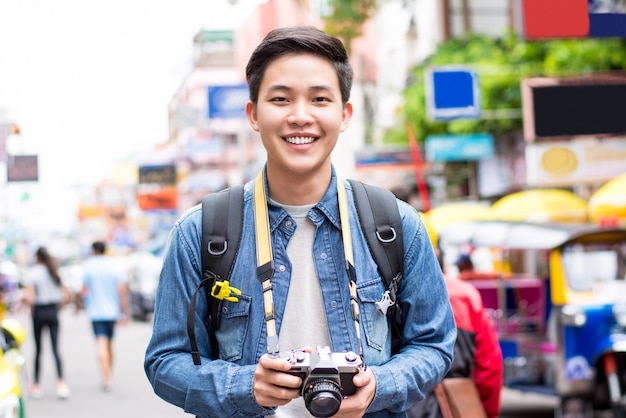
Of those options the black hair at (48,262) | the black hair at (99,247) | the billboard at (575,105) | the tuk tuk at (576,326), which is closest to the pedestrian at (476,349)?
the tuk tuk at (576,326)

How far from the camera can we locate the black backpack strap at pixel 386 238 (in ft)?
9.28

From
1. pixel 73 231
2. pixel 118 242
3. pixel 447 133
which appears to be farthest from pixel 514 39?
pixel 73 231

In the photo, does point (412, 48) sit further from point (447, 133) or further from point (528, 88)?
point (528, 88)

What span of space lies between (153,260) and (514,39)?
40.3 ft

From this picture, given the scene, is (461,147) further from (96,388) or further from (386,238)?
(386,238)

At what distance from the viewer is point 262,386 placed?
255 centimetres

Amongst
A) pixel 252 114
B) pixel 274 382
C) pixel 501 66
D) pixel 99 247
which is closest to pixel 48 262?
pixel 99 247

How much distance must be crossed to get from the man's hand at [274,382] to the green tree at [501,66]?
16.2m

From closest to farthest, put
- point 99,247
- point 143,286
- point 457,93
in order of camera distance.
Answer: point 99,247 → point 457,93 → point 143,286

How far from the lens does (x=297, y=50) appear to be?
2814 mm

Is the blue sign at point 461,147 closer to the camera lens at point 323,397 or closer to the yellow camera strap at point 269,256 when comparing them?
the yellow camera strap at point 269,256

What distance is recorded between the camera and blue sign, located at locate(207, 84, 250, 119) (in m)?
27.9

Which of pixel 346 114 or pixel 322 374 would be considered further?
pixel 346 114

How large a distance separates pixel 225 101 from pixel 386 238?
83.2ft
